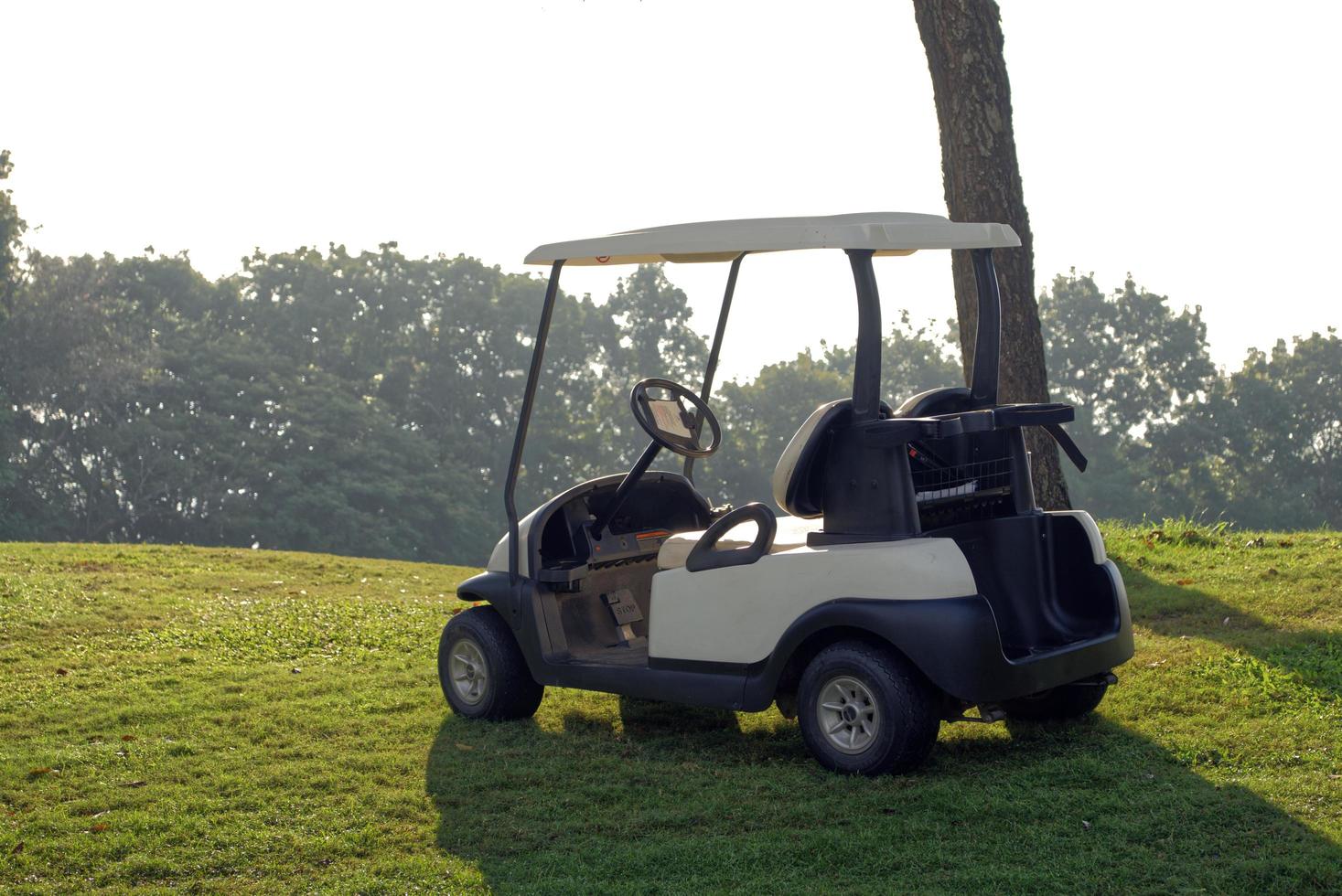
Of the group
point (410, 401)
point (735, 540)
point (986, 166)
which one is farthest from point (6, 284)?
point (735, 540)

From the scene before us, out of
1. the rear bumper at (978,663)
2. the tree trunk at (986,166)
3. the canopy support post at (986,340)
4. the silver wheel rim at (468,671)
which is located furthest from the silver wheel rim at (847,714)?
the tree trunk at (986,166)

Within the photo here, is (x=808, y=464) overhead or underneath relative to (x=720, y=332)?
underneath

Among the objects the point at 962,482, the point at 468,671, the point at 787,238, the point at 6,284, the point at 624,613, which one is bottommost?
the point at 468,671

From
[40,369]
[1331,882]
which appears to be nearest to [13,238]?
[40,369]

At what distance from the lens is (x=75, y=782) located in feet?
18.5

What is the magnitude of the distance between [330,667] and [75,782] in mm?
2472

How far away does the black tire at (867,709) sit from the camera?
16.5ft

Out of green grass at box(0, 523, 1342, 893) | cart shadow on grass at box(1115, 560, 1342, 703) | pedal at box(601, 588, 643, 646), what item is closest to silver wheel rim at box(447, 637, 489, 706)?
green grass at box(0, 523, 1342, 893)

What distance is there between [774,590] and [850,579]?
1.15ft

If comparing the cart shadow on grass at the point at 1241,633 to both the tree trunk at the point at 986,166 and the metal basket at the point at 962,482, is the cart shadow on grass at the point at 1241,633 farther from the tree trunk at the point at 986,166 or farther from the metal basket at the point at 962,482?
the metal basket at the point at 962,482

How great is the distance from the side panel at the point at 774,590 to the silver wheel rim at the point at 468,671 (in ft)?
3.58

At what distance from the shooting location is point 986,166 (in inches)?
382

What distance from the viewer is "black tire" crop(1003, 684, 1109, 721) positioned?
5.95 meters

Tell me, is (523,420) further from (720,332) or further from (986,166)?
(986,166)
